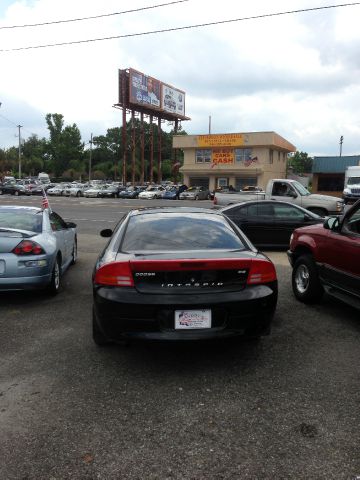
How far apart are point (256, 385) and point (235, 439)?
0.82 m

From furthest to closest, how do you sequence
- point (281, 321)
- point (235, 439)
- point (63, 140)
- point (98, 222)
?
point (63, 140)
point (98, 222)
point (281, 321)
point (235, 439)

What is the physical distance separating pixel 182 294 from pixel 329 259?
2661mm

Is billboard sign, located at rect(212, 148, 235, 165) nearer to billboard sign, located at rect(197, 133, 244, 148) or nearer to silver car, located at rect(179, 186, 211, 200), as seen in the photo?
billboard sign, located at rect(197, 133, 244, 148)

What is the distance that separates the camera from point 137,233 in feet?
14.3

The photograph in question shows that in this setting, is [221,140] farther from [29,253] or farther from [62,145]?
[62,145]

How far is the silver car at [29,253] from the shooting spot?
5.75 meters

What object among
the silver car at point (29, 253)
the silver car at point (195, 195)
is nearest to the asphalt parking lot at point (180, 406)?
the silver car at point (29, 253)

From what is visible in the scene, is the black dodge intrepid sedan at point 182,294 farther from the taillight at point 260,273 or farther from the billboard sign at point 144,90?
the billboard sign at point 144,90

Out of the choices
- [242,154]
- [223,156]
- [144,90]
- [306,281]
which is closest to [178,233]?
[306,281]

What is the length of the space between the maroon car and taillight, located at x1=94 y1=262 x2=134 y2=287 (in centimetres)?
265

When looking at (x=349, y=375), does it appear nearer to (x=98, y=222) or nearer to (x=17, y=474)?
(x=17, y=474)

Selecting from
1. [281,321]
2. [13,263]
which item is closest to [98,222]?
[13,263]

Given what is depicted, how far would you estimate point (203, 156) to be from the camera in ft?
169

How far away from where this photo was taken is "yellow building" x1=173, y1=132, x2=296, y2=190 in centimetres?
4784
